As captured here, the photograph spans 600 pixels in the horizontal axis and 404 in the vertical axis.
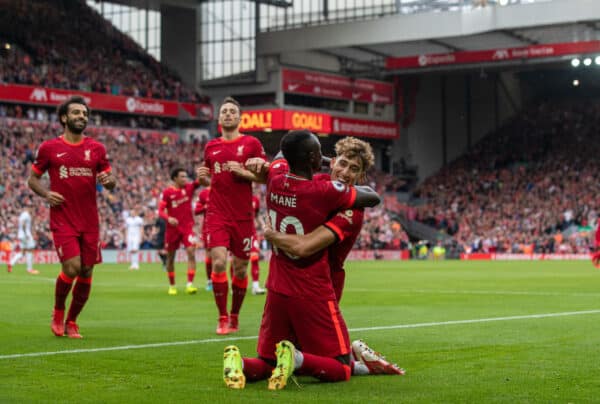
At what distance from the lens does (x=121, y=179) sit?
4934 centimetres

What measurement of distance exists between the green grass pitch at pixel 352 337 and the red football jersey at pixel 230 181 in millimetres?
1415

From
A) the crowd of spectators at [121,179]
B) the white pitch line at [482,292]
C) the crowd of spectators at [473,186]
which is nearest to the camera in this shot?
the white pitch line at [482,292]

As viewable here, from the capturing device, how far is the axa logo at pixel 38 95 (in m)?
50.9

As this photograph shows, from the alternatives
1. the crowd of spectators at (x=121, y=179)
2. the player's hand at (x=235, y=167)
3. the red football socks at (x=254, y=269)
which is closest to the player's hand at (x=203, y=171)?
the player's hand at (x=235, y=167)

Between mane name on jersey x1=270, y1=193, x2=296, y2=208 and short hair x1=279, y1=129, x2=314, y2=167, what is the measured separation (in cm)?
25

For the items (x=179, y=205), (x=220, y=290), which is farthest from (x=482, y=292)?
(x=220, y=290)

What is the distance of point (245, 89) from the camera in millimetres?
63375

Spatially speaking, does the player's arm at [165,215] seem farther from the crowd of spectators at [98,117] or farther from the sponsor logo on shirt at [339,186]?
the crowd of spectators at [98,117]

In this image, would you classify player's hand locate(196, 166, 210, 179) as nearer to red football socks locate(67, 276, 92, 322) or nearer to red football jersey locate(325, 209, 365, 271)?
red football socks locate(67, 276, 92, 322)

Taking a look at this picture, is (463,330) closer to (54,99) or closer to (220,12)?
(54,99)

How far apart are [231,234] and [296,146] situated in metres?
5.02

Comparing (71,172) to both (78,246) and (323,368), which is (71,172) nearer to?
(78,246)

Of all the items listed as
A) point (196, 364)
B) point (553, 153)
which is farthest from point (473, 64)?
point (196, 364)

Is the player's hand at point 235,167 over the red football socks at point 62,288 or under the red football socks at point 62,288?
over
